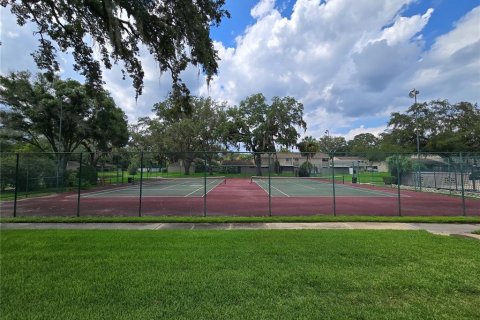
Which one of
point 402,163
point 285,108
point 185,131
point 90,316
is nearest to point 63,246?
point 90,316

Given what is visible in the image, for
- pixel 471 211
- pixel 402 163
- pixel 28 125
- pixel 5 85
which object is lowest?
pixel 471 211

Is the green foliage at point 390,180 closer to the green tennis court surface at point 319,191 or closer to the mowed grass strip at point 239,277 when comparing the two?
the green tennis court surface at point 319,191

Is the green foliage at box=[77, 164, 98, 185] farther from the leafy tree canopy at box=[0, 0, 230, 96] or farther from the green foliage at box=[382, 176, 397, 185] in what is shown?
the green foliage at box=[382, 176, 397, 185]

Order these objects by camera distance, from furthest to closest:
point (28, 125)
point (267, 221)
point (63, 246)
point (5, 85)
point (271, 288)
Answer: point (28, 125)
point (5, 85)
point (267, 221)
point (63, 246)
point (271, 288)

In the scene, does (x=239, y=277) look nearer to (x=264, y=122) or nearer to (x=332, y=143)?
(x=264, y=122)

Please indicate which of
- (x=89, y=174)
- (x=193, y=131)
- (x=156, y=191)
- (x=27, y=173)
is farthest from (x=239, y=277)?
(x=193, y=131)

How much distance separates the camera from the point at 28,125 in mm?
27094

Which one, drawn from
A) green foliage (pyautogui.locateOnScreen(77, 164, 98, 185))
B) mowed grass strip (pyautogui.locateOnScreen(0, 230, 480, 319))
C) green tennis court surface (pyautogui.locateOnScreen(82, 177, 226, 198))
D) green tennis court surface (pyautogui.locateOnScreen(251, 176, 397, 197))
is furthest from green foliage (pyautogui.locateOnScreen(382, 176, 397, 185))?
green foliage (pyautogui.locateOnScreen(77, 164, 98, 185))

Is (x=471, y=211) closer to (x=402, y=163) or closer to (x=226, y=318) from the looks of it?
(x=226, y=318)

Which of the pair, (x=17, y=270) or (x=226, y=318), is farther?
(x=17, y=270)

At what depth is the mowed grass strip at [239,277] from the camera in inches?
143

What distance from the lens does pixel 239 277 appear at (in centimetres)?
467

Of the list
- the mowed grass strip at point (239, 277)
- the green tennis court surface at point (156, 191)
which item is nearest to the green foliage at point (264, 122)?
the green tennis court surface at point (156, 191)

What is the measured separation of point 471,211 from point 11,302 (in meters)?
16.7
